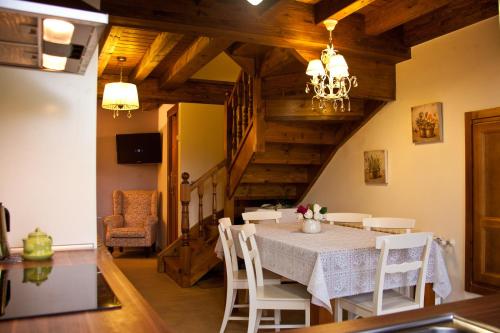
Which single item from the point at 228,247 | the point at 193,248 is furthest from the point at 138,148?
the point at 228,247

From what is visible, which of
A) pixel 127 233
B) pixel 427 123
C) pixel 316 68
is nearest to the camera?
pixel 316 68

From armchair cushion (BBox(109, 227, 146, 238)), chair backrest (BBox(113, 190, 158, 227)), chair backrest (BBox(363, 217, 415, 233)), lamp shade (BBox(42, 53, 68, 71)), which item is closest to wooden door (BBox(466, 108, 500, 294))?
chair backrest (BBox(363, 217, 415, 233))

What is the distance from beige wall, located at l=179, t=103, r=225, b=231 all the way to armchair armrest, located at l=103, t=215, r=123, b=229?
1669mm

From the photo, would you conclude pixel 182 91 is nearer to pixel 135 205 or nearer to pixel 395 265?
pixel 135 205

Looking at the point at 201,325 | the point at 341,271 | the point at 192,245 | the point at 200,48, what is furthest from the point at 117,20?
the point at 192,245

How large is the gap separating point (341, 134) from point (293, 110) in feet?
2.84

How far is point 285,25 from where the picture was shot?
3.53 meters

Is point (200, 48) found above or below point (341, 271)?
above

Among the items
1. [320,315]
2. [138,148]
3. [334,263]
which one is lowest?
[320,315]

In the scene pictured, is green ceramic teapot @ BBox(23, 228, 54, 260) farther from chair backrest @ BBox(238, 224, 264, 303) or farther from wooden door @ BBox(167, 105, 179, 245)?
wooden door @ BBox(167, 105, 179, 245)

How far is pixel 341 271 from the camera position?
2697 millimetres

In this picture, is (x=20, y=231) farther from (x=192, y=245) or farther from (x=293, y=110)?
(x=192, y=245)

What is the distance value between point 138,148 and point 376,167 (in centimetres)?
481

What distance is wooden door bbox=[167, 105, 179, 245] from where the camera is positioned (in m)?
6.88
